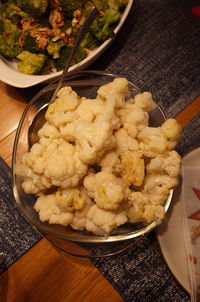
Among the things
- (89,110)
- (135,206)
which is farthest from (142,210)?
(89,110)

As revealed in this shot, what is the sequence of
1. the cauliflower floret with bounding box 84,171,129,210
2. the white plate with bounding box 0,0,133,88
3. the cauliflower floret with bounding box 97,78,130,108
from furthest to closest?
the white plate with bounding box 0,0,133,88
the cauliflower floret with bounding box 97,78,130,108
the cauliflower floret with bounding box 84,171,129,210

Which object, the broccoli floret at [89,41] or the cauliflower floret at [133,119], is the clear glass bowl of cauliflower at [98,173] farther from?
the broccoli floret at [89,41]

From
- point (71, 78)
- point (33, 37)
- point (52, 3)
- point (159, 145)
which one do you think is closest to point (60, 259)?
point (159, 145)

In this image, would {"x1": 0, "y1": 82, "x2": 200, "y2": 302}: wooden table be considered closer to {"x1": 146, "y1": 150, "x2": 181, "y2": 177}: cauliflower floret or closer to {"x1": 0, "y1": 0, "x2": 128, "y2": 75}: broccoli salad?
{"x1": 146, "y1": 150, "x2": 181, "y2": 177}: cauliflower floret

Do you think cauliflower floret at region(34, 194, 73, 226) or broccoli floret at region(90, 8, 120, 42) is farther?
broccoli floret at region(90, 8, 120, 42)

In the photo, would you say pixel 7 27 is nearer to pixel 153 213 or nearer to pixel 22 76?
pixel 22 76

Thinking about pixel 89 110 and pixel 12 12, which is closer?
pixel 89 110

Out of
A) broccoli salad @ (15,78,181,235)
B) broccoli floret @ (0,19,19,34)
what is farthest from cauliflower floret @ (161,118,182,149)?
broccoli floret @ (0,19,19,34)
